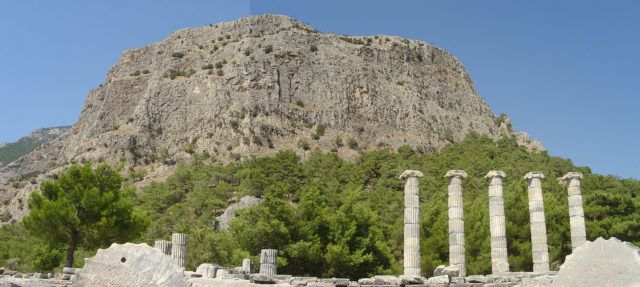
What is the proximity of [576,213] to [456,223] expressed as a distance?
537 centimetres

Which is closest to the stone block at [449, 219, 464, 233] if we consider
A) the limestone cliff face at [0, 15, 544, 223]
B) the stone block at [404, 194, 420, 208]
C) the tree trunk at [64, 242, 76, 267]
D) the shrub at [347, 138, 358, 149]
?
the stone block at [404, 194, 420, 208]

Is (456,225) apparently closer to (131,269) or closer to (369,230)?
(369,230)

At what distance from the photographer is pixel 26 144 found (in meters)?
138

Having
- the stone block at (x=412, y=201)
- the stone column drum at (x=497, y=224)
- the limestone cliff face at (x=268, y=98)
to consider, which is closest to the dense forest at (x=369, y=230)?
the stone column drum at (x=497, y=224)

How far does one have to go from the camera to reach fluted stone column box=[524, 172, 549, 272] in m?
24.3

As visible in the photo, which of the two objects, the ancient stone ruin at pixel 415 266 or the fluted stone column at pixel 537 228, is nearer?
the ancient stone ruin at pixel 415 266

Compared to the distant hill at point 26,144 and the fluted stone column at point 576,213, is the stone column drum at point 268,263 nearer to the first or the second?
the fluted stone column at point 576,213

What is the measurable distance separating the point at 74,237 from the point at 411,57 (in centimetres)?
8105

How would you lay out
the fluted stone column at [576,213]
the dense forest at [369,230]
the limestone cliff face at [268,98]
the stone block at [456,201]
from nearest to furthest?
1. the stone block at [456,201]
2. the fluted stone column at [576,213]
3. the dense forest at [369,230]
4. the limestone cliff face at [268,98]

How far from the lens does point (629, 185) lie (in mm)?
45625

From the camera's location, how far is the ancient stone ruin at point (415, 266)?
6246 millimetres

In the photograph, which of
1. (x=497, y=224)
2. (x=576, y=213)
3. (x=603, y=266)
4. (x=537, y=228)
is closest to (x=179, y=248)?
(x=497, y=224)

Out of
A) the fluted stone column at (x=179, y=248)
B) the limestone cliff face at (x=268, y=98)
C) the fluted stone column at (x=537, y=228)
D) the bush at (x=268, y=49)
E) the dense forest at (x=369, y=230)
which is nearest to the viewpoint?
the fluted stone column at (x=179, y=248)

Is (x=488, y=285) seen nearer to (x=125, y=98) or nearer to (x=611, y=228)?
(x=611, y=228)
